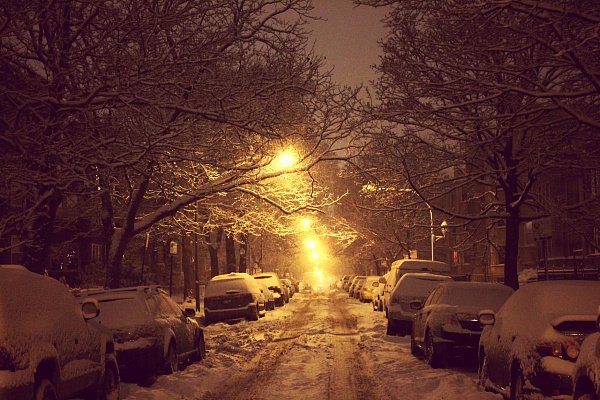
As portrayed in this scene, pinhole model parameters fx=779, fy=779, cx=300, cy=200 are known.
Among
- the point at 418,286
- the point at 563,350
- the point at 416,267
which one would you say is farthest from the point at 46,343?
the point at 416,267

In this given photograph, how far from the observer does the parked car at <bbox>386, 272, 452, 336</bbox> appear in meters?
20.9

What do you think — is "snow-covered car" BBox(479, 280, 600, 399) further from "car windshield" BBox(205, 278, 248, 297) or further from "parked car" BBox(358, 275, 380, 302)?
"parked car" BBox(358, 275, 380, 302)

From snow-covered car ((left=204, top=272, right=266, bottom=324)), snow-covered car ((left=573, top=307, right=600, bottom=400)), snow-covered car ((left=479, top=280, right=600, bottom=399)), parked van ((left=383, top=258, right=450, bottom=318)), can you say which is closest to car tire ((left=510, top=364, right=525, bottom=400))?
snow-covered car ((left=479, top=280, right=600, bottom=399))

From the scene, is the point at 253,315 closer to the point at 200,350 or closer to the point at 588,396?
the point at 200,350

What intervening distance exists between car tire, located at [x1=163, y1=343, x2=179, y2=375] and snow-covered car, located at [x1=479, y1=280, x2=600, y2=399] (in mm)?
5550

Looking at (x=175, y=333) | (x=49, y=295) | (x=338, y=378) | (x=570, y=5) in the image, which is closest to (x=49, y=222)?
(x=175, y=333)

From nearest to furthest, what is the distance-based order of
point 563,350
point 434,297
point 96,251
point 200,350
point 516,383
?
1. point 563,350
2. point 516,383
3. point 434,297
4. point 200,350
5. point 96,251

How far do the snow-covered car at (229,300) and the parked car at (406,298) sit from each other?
8029mm

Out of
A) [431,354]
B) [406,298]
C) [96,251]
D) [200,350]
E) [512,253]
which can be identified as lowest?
[200,350]

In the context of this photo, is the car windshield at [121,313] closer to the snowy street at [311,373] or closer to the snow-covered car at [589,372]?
the snowy street at [311,373]

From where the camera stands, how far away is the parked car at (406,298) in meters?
20.9

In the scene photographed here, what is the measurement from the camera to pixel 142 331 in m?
13.0

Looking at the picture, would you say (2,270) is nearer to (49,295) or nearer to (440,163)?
(49,295)

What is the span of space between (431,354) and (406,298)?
259 inches
